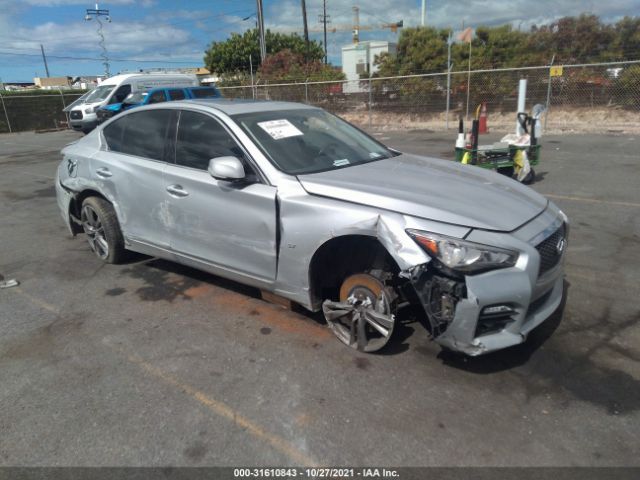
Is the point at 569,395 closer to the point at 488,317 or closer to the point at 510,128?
the point at 488,317

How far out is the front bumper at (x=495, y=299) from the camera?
2617mm

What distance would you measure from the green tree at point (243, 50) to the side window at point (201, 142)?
4408 cm

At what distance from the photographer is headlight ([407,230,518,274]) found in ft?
8.63

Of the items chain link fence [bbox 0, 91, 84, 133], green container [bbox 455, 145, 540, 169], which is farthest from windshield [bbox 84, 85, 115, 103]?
green container [bbox 455, 145, 540, 169]

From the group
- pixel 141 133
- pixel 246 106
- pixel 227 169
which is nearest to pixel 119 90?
pixel 141 133

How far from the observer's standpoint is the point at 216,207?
362 cm

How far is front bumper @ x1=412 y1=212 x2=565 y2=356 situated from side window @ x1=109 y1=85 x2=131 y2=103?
1940 centimetres

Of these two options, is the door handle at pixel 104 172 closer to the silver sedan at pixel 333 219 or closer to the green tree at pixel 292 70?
the silver sedan at pixel 333 219

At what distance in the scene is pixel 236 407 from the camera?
2748mm

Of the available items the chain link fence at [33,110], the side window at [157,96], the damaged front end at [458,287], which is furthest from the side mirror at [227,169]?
the chain link fence at [33,110]

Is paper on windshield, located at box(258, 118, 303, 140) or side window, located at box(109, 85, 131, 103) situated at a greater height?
side window, located at box(109, 85, 131, 103)

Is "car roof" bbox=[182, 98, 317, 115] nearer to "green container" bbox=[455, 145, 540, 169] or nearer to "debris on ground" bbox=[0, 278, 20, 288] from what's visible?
"debris on ground" bbox=[0, 278, 20, 288]

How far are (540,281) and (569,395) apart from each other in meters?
0.67

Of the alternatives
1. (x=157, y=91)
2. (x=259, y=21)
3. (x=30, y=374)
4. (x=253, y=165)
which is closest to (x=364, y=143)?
(x=253, y=165)
